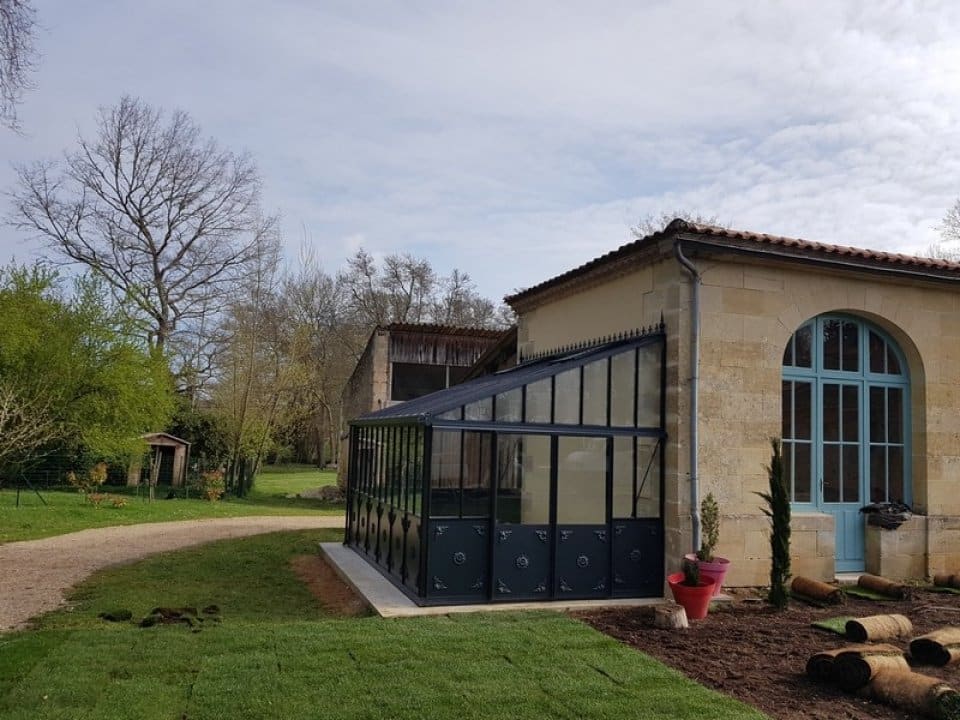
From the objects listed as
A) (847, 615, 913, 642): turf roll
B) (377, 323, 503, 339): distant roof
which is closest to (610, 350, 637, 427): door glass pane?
(847, 615, 913, 642): turf roll

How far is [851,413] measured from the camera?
9617 mm

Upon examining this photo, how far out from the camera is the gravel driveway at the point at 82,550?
8555mm

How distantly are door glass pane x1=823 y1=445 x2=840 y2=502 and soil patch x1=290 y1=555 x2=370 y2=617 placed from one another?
5712mm

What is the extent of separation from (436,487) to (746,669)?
3327 millimetres

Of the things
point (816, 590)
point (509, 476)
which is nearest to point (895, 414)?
point (816, 590)

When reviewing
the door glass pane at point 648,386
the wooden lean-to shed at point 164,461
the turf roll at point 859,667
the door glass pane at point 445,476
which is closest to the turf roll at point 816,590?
the door glass pane at point 648,386

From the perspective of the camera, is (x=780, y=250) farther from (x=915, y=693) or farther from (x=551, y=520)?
(x=915, y=693)

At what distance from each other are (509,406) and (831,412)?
4324 mm

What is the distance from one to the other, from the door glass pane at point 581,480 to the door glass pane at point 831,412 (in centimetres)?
305

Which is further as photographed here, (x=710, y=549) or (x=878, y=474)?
(x=878, y=474)

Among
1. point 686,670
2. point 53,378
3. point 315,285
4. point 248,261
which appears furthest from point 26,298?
point 686,670

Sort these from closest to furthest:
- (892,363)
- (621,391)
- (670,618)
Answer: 1. (670,618)
2. (621,391)
3. (892,363)

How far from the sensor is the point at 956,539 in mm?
9625

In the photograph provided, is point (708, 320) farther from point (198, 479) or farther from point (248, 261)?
point (248, 261)
